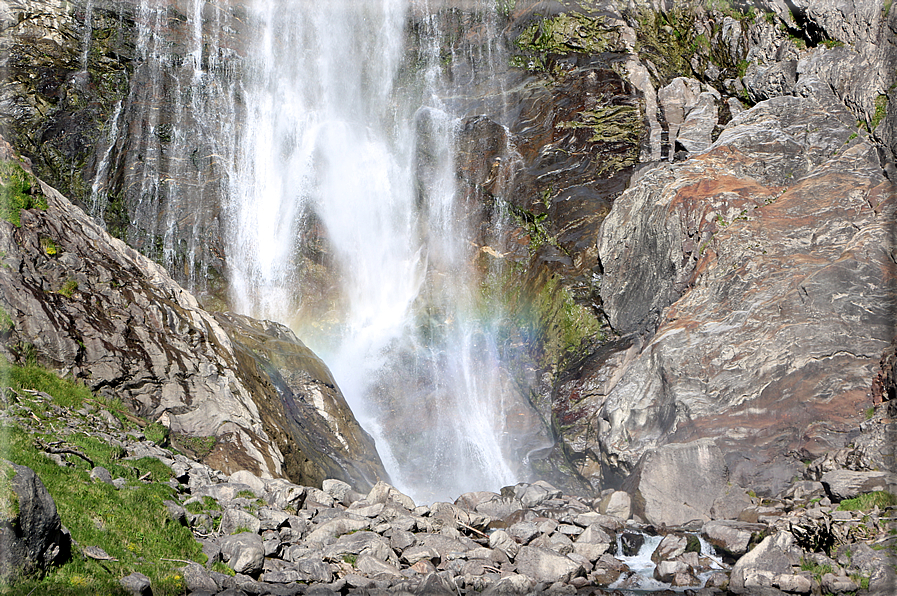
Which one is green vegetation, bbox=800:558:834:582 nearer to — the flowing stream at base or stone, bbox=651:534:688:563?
stone, bbox=651:534:688:563

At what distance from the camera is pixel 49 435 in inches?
384

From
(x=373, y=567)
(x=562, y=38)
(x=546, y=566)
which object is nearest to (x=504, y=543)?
(x=546, y=566)

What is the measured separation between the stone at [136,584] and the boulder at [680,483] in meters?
11.4

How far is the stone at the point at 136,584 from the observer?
6.97 meters

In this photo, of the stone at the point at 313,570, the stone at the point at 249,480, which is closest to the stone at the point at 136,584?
the stone at the point at 313,570

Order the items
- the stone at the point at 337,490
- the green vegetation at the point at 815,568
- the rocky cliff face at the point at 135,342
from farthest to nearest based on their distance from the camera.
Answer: the stone at the point at 337,490 → the rocky cliff face at the point at 135,342 → the green vegetation at the point at 815,568

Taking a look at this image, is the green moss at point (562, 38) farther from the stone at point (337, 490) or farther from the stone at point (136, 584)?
the stone at point (136, 584)

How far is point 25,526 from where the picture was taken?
6230mm

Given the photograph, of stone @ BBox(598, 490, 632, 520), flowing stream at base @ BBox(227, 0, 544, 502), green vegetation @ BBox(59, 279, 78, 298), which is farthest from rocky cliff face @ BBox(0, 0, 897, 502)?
stone @ BBox(598, 490, 632, 520)

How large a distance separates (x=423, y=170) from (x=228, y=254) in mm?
10689

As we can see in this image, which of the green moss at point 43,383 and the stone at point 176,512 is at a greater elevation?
the green moss at point 43,383

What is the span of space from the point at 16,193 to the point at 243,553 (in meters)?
10.4

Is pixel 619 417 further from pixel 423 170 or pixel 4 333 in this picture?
pixel 423 170

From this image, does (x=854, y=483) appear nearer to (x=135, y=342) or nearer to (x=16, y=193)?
(x=135, y=342)
